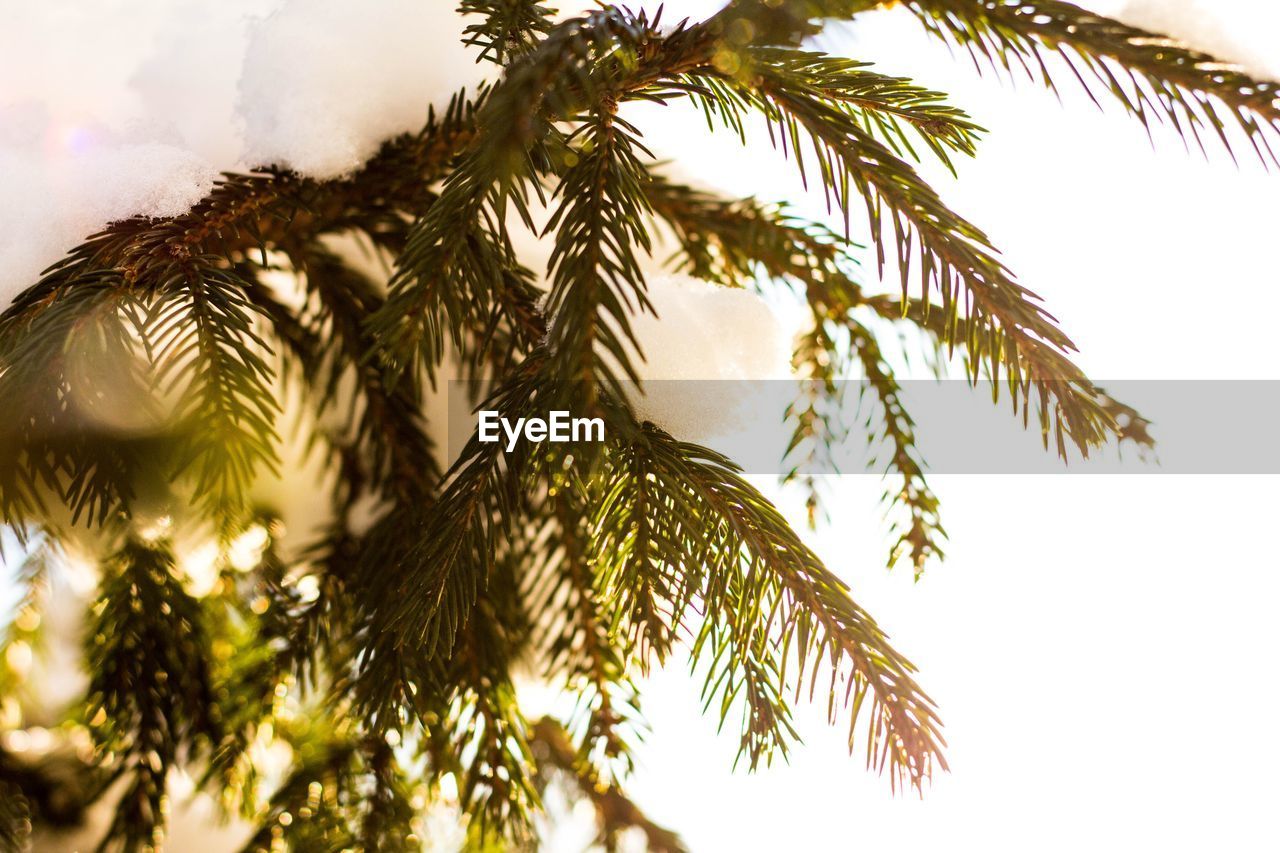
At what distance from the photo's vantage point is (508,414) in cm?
35

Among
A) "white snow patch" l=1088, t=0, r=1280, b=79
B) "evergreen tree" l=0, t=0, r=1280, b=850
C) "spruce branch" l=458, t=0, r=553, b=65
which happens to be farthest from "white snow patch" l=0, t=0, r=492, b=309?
"white snow patch" l=1088, t=0, r=1280, b=79

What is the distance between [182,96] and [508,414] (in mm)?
399

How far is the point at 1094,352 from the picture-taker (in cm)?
68

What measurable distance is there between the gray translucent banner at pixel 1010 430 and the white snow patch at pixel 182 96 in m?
0.21

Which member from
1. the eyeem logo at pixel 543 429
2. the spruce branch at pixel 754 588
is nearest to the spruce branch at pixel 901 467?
the spruce branch at pixel 754 588

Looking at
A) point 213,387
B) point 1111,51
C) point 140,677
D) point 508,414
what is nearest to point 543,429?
point 508,414

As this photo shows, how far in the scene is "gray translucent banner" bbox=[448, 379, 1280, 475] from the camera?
60 centimetres

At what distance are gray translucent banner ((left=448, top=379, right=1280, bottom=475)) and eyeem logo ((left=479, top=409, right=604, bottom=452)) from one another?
21cm

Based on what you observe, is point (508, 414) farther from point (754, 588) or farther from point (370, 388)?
point (370, 388)

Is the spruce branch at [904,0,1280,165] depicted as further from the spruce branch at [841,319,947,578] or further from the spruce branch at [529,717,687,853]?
the spruce branch at [529,717,687,853]

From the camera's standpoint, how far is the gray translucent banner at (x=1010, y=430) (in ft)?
1.97

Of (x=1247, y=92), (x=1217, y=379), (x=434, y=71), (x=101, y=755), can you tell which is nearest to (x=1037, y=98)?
(x=1217, y=379)

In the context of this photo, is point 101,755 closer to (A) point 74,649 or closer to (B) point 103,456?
(A) point 74,649

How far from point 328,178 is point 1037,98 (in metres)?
0.57
